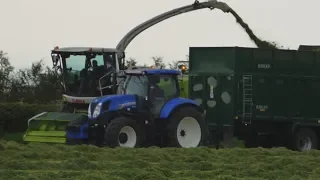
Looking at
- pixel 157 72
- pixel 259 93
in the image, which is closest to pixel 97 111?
pixel 157 72

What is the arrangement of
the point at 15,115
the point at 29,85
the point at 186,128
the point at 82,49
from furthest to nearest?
1. the point at 29,85
2. the point at 15,115
3. the point at 82,49
4. the point at 186,128

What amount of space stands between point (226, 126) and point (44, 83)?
1748cm

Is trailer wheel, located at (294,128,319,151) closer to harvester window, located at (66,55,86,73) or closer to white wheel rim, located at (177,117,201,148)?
white wheel rim, located at (177,117,201,148)

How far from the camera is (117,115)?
15336 mm

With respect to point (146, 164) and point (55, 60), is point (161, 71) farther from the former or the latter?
point (146, 164)

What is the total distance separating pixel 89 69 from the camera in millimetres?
18609

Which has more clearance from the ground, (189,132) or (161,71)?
(161,71)

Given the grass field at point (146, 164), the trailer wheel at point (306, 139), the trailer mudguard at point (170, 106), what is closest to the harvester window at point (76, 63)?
the trailer mudguard at point (170, 106)

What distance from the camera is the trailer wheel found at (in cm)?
1898

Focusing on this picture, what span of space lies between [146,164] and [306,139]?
9.74 m

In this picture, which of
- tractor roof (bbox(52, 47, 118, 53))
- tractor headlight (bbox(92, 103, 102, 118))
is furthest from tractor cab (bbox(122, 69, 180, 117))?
tractor roof (bbox(52, 47, 118, 53))

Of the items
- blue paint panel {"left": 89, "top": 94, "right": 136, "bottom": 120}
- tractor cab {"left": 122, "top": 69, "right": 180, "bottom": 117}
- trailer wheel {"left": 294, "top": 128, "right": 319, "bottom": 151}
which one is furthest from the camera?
trailer wheel {"left": 294, "top": 128, "right": 319, "bottom": 151}

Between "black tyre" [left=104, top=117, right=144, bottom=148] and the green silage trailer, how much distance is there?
3913 millimetres

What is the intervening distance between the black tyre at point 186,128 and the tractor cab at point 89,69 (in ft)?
10.3
